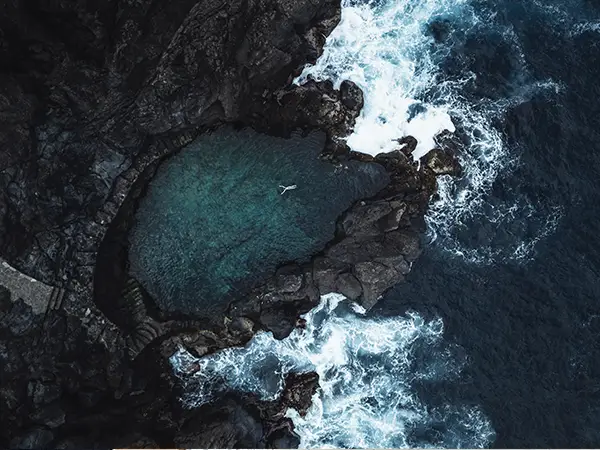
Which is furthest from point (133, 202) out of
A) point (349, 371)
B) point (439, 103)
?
point (439, 103)

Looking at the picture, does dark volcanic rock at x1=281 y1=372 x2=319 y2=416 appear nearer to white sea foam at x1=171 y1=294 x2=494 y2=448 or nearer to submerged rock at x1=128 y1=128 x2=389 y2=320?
white sea foam at x1=171 y1=294 x2=494 y2=448

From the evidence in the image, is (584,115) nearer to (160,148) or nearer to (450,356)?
(450,356)

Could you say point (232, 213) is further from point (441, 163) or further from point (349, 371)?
point (441, 163)

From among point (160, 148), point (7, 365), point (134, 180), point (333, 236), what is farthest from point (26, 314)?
point (333, 236)

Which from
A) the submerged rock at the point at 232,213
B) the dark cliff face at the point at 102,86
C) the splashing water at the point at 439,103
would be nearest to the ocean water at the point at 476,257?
the splashing water at the point at 439,103

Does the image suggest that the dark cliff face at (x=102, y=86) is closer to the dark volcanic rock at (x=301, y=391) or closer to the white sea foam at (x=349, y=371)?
the white sea foam at (x=349, y=371)

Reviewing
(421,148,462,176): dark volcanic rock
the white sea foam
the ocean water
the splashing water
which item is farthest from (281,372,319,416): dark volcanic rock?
(421,148,462,176): dark volcanic rock
